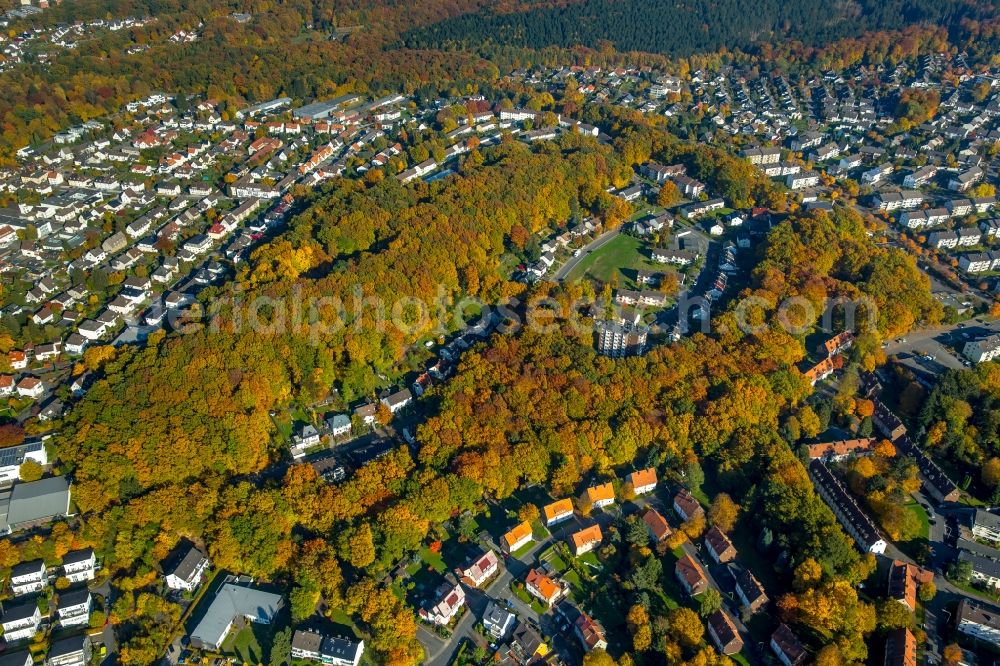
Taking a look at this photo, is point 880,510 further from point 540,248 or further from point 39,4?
point 39,4

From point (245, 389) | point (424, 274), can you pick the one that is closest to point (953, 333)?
point (424, 274)

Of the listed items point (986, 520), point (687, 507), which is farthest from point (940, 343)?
point (687, 507)

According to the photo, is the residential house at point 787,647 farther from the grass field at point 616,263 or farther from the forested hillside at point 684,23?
the forested hillside at point 684,23

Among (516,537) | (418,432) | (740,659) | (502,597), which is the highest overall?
(418,432)

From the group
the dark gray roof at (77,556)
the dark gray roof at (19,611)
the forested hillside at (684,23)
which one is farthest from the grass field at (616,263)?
the forested hillside at (684,23)

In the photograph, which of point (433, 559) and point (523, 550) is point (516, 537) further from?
point (433, 559)

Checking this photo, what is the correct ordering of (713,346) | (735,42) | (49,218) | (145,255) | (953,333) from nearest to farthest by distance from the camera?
(713,346) → (953,333) → (145,255) → (49,218) → (735,42)

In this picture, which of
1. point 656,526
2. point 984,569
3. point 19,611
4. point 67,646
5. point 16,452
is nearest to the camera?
point 67,646
